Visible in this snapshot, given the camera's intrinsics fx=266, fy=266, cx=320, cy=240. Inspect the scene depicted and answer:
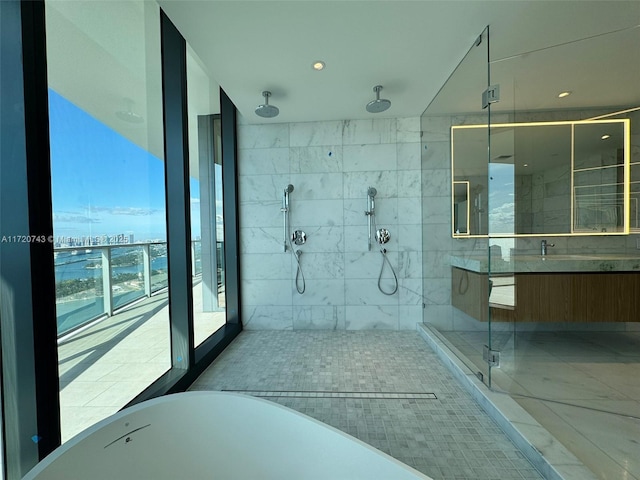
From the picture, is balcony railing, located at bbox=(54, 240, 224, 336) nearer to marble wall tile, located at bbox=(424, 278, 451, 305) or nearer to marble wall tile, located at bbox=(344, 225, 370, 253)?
marble wall tile, located at bbox=(344, 225, 370, 253)

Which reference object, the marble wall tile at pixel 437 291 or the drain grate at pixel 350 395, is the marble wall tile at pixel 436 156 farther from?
the drain grate at pixel 350 395

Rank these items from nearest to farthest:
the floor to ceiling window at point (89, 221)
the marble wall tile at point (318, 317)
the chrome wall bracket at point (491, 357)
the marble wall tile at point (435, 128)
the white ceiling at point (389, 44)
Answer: the floor to ceiling window at point (89, 221) < the white ceiling at point (389, 44) < the chrome wall bracket at point (491, 357) < the marble wall tile at point (435, 128) < the marble wall tile at point (318, 317)

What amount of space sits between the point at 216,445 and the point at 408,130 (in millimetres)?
3174

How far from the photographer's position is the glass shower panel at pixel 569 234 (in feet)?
6.08

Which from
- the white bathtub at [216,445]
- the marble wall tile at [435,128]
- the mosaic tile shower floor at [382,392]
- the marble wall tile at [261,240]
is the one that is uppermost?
the marble wall tile at [435,128]

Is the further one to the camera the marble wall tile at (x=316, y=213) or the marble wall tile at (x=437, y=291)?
the marble wall tile at (x=316, y=213)

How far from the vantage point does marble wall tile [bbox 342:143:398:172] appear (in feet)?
9.94

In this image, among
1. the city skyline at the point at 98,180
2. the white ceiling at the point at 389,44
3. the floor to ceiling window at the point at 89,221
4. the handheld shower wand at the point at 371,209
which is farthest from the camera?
the handheld shower wand at the point at 371,209

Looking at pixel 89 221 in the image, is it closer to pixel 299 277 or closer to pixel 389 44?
pixel 299 277

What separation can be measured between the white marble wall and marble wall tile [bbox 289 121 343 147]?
1cm

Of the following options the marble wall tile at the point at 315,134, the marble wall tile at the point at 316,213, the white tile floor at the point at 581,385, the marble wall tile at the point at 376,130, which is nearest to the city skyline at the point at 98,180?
the marble wall tile at the point at 316,213

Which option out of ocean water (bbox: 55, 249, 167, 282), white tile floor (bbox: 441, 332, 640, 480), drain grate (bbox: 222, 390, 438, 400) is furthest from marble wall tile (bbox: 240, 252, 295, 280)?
white tile floor (bbox: 441, 332, 640, 480)

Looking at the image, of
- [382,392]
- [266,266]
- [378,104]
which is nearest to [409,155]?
[378,104]

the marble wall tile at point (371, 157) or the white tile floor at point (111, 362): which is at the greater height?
the marble wall tile at point (371, 157)
